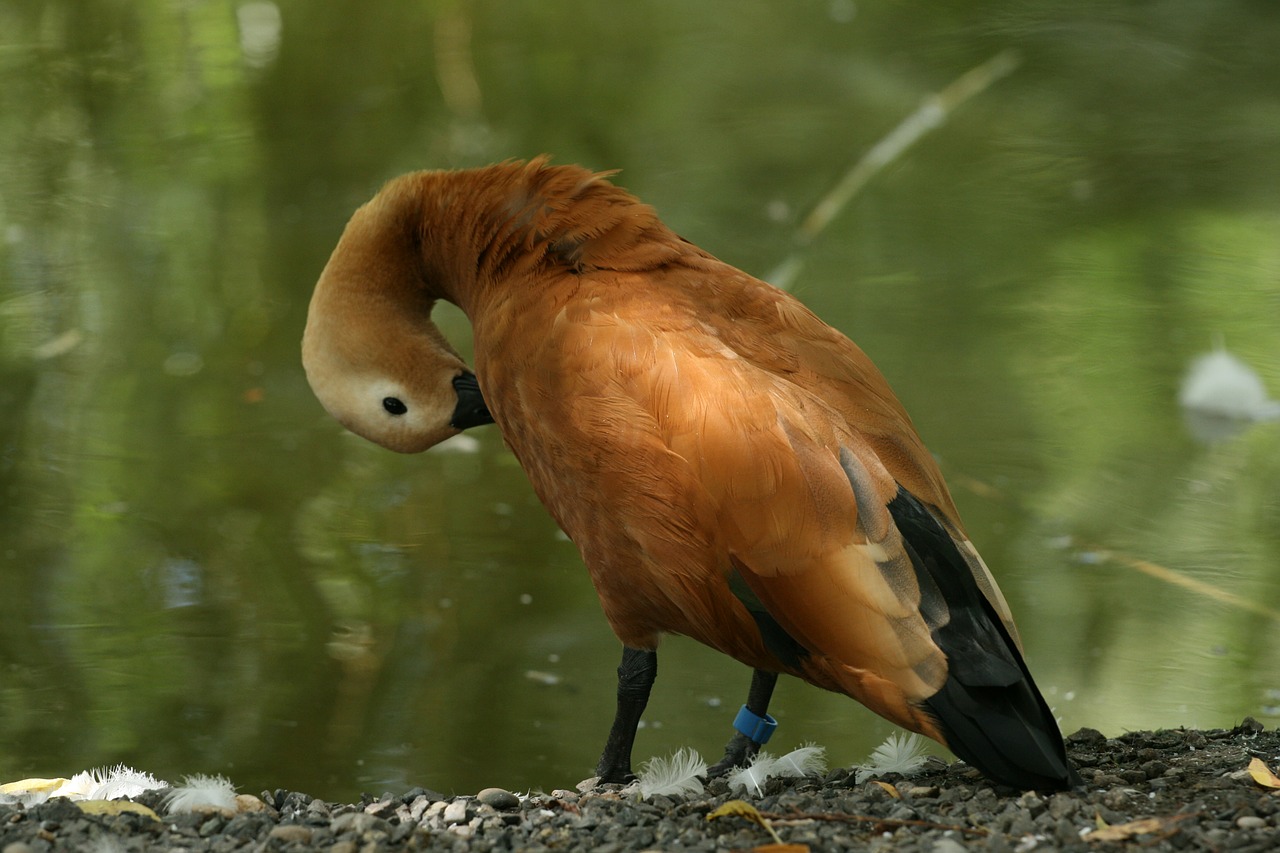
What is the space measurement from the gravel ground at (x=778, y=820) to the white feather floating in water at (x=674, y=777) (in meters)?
0.04

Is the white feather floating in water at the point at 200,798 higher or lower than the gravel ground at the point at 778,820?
lower

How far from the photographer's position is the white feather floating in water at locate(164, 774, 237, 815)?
2.00 meters

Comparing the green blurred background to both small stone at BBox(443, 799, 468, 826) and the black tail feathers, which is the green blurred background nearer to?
small stone at BBox(443, 799, 468, 826)

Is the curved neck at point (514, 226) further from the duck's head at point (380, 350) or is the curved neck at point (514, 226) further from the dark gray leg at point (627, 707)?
the dark gray leg at point (627, 707)

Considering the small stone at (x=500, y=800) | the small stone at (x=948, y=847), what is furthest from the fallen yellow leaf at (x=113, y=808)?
the small stone at (x=948, y=847)

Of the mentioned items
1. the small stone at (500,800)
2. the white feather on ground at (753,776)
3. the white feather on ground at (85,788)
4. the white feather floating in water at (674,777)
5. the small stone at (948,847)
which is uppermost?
the small stone at (948,847)

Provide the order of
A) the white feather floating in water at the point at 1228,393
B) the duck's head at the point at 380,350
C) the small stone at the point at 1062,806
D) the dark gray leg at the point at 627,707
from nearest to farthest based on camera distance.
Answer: the small stone at the point at 1062,806
the dark gray leg at the point at 627,707
the duck's head at the point at 380,350
the white feather floating in water at the point at 1228,393

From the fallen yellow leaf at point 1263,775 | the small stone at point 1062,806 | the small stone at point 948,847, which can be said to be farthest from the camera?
the fallen yellow leaf at point 1263,775

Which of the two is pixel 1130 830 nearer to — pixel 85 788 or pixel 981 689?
pixel 981 689

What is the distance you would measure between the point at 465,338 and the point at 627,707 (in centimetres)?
231

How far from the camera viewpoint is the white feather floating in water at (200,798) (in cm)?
200

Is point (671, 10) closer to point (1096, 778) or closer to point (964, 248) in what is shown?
point (964, 248)

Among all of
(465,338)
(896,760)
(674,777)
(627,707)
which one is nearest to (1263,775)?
(896,760)

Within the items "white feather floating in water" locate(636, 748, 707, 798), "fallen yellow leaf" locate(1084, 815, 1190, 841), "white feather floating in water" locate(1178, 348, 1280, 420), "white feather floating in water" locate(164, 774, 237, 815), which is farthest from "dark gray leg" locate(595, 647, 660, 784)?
"white feather floating in water" locate(1178, 348, 1280, 420)
